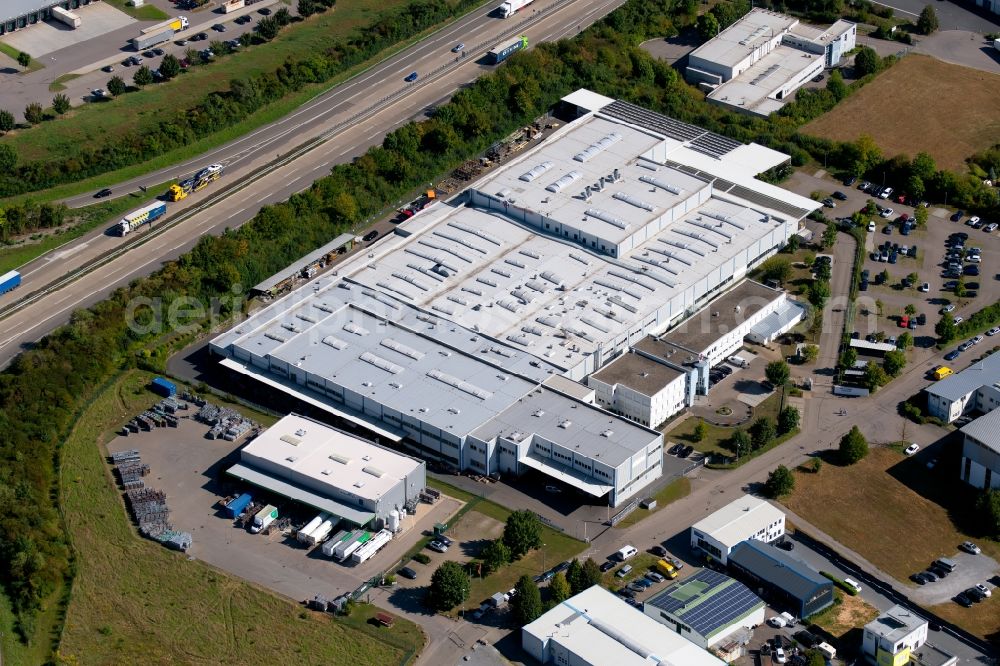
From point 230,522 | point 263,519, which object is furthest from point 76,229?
point 263,519

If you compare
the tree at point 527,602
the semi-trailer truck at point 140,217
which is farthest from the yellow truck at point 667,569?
the semi-trailer truck at point 140,217

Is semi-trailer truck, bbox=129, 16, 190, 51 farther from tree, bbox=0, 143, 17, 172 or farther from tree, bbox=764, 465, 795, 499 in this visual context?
tree, bbox=764, 465, 795, 499

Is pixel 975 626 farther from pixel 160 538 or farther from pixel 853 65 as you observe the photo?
pixel 853 65

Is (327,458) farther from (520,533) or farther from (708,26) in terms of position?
(708,26)

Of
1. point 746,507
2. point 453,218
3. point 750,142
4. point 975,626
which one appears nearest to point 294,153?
point 453,218

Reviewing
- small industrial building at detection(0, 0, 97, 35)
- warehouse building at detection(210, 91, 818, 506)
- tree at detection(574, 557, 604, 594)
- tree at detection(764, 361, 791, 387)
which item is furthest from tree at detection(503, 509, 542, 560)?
small industrial building at detection(0, 0, 97, 35)
